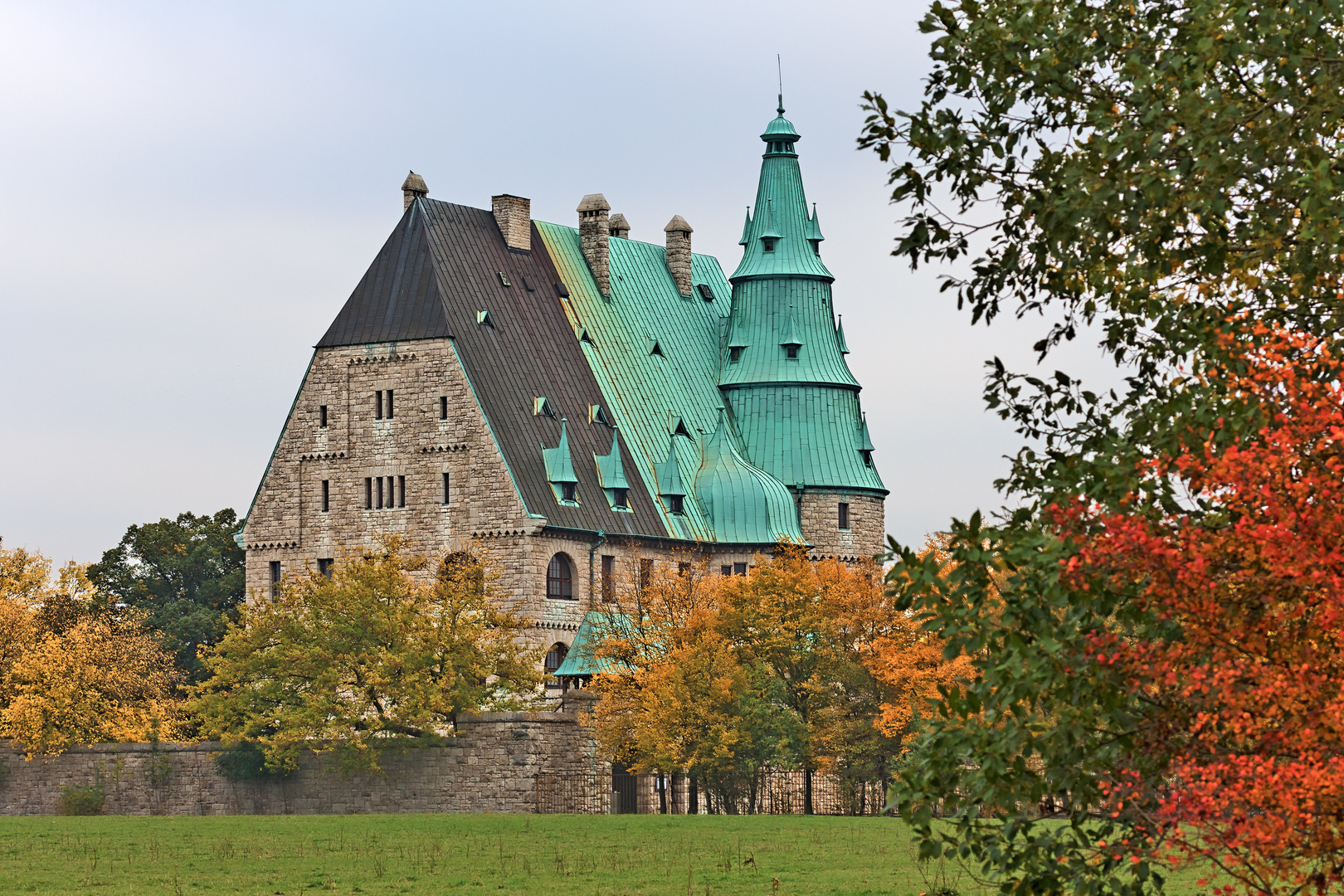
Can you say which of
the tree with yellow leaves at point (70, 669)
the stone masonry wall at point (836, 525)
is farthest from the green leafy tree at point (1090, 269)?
the stone masonry wall at point (836, 525)

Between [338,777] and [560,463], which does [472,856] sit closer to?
[338,777]

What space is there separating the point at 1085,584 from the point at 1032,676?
80 cm

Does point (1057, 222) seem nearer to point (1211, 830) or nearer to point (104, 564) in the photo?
point (1211, 830)

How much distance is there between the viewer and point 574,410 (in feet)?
258

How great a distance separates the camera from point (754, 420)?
8612 centimetres

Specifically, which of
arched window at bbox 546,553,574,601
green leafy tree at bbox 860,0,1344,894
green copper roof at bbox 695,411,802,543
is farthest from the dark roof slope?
green leafy tree at bbox 860,0,1344,894

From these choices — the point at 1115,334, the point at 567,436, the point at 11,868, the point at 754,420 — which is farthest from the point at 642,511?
the point at 1115,334

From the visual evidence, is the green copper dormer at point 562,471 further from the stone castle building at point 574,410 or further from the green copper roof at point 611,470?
the green copper roof at point 611,470

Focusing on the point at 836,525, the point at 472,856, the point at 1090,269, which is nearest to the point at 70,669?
the point at 836,525

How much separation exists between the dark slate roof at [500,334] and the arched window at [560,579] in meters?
1.36

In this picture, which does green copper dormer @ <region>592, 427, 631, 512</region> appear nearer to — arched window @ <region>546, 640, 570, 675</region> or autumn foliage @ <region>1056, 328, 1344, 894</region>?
arched window @ <region>546, 640, 570, 675</region>

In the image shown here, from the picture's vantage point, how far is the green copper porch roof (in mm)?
81250

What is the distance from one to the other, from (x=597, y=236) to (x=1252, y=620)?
240ft

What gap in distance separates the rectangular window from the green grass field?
2218 centimetres
